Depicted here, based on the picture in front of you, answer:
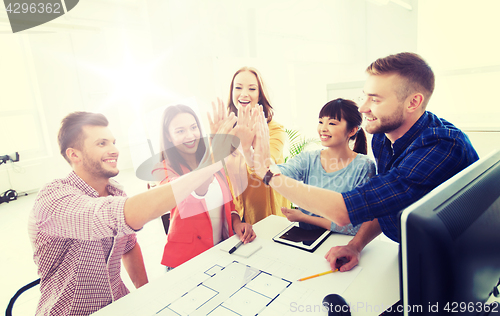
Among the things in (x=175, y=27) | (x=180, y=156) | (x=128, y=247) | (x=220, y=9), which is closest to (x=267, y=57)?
(x=220, y=9)

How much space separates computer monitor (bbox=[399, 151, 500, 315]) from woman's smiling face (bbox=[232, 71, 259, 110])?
150cm

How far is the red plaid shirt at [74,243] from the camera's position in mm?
937

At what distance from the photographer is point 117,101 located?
1.21 metres

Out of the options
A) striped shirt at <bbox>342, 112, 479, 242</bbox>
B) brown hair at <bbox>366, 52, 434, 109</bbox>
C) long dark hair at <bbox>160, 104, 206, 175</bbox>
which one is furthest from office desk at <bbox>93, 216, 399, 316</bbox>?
brown hair at <bbox>366, 52, 434, 109</bbox>

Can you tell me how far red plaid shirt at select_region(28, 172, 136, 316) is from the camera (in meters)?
→ 0.94

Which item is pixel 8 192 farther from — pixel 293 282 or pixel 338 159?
pixel 338 159

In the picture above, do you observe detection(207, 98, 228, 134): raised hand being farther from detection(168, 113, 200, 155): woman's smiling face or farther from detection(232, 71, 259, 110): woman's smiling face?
detection(232, 71, 259, 110): woman's smiling face

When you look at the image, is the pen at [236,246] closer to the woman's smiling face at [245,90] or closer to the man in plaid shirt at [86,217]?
the man in plaid shirt at [86,217]

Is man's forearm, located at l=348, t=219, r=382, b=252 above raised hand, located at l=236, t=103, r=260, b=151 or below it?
below

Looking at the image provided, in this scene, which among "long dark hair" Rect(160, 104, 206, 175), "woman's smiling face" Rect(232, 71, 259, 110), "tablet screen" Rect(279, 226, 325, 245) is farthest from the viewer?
"woman's smiling face" Rect(232, 71, 259, 110)

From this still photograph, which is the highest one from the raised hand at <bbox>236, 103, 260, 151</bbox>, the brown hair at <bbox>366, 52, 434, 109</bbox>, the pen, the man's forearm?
the brown hair at <bbox>366, 52, 434, 109</bbox>

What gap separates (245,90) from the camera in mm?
1880

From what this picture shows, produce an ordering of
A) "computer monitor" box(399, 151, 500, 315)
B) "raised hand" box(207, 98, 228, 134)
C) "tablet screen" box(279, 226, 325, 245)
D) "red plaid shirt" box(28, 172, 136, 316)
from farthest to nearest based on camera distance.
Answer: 1. "raised hand" box(207, 98, 228, 134)
2. "tablet screen" box(279, 226, 325, 245)
3. "red plaid shirt" box(28, 172, 136, 316)
4. "computer monitor" box(399, 151, 500, 315)

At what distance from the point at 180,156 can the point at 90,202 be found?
605 millimetres
